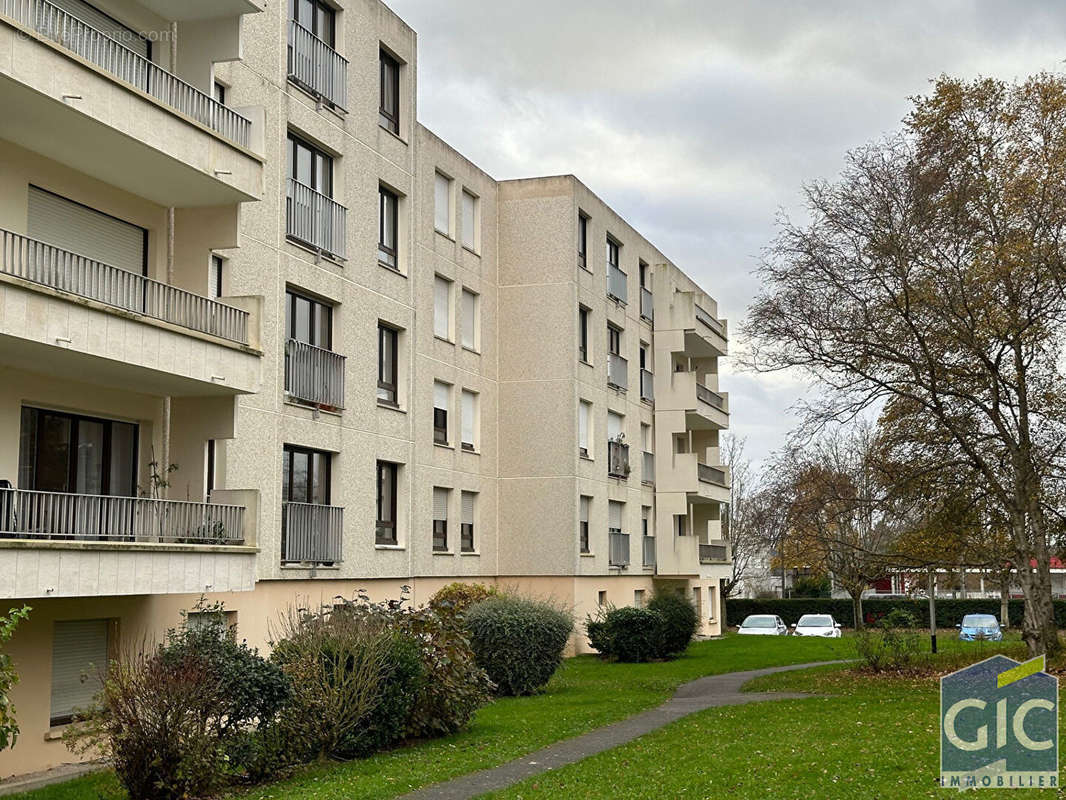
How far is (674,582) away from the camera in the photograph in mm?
45219

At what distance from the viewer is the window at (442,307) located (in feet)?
106

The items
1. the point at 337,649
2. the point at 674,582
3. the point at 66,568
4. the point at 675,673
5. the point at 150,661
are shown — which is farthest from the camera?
the point at 674,582

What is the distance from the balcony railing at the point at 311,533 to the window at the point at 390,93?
31.1 ft

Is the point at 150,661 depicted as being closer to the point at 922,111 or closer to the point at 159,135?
the point at 159,135

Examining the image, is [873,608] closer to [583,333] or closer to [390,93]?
[583,333]

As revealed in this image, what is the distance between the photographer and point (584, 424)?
3822cm

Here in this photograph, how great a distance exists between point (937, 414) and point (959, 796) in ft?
46.1

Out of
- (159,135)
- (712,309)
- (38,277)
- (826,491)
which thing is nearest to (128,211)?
(159,135)

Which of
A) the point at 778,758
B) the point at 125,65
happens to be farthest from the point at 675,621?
the point at 125,65

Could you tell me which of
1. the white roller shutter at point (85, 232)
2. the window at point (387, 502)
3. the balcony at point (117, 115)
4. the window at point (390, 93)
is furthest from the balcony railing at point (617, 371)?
the white roller shutter at point (85, 232)

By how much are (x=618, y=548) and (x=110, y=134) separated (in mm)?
26567

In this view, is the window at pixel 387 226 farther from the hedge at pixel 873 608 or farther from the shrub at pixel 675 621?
the hedge at pixel 873 608

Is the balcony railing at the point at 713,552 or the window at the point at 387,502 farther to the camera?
the balcony railing at the point at 713,552

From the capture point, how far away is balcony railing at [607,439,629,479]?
39.9 metres
